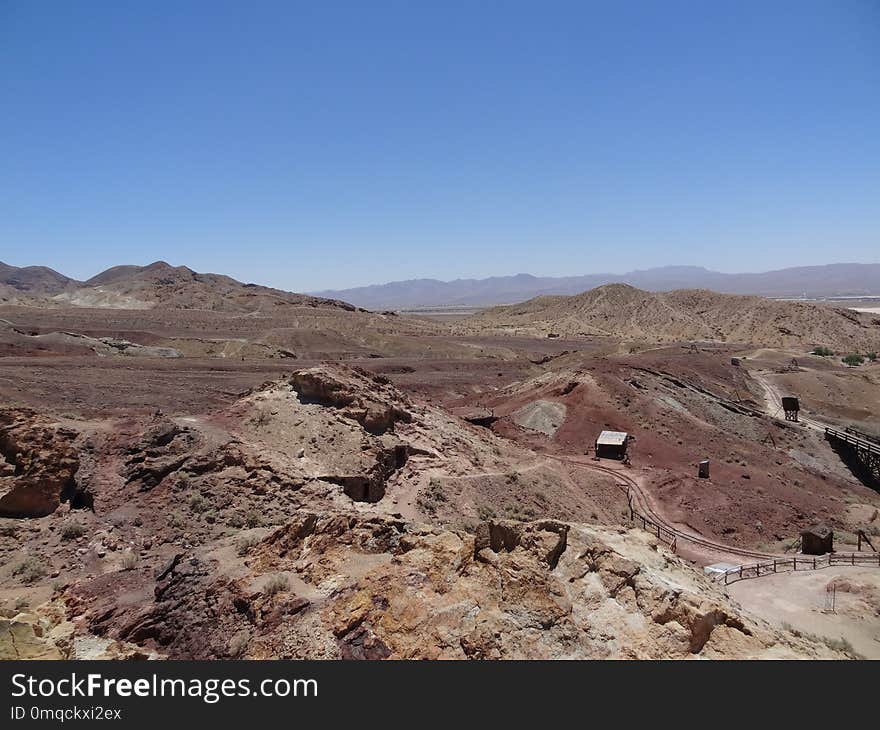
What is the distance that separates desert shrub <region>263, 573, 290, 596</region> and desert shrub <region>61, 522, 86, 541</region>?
6785 mm

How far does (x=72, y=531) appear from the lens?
1305 centimetres

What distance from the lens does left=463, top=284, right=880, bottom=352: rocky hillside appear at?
8988 centimetres

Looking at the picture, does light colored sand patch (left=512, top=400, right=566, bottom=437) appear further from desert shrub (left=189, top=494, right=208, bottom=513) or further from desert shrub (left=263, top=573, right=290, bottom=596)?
desert shrub (left=263, top=573, right=290, bottom=596)

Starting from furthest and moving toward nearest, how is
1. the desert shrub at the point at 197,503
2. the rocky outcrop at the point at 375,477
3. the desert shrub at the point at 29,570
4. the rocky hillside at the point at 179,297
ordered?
the rocky hillside at the point at 179,297, the rocky outcrop at the point at 375,477, the desert shrub at the point at 197,503, the desert shrub at the point at 29,570

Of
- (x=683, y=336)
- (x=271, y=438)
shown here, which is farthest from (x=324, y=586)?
(x=683, y=336)

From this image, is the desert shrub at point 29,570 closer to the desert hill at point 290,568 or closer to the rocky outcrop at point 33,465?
the desert hill at point 290,568

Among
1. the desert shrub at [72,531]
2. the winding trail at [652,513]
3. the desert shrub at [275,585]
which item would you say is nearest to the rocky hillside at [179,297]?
the winding trail at [652,513]

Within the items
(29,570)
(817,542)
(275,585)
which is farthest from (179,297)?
(275,585)

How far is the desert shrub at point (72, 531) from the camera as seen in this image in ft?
42.6

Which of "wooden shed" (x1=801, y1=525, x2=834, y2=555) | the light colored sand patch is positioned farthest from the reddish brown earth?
"wooden shed" (x1=801, y1=525, x2=834, y2=555)

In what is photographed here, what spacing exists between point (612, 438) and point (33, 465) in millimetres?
24825

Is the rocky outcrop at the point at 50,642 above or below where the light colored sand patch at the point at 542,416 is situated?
above

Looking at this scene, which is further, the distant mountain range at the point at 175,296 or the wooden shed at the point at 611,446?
the distant mountain range at the point at 175,296

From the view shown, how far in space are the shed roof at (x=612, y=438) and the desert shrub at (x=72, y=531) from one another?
77.4 ft
